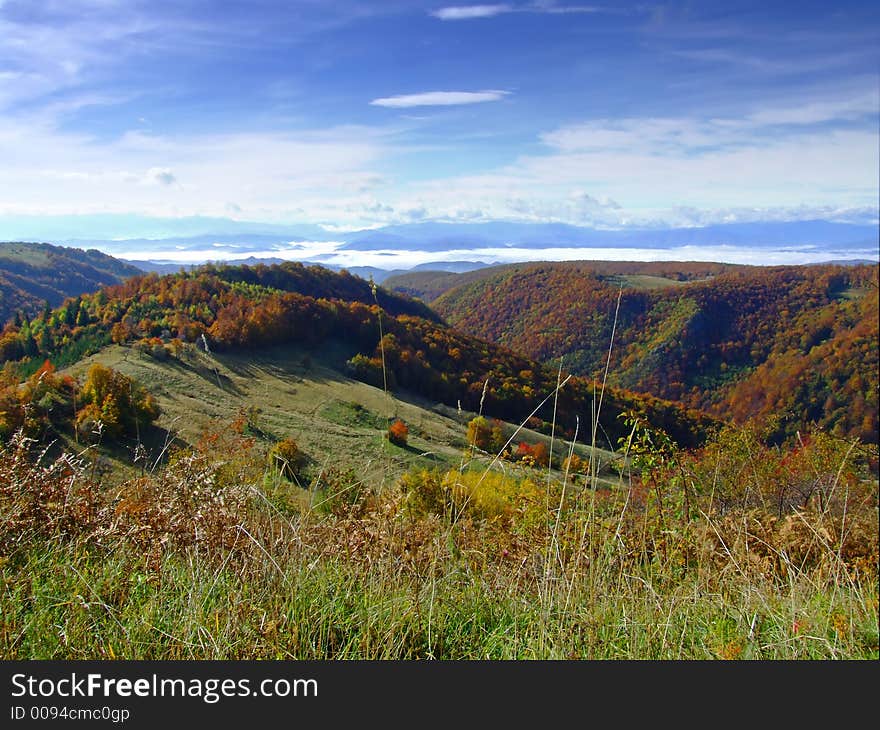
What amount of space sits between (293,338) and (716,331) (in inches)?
3344

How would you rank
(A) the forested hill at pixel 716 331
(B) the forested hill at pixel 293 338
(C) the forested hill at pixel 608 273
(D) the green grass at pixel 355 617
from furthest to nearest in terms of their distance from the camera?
(C) the forested hill at pixel 608 273, (A) the forested hill at pixel 716 331, (B) the forested hill at pixel 293 338, (D) the green grass at pixel 355 617

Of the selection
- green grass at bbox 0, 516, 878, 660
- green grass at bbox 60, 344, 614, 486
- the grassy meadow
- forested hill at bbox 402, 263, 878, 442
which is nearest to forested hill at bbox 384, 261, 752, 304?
forested hill at bbox 402, 263, 878, 442

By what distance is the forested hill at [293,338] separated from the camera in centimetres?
3338

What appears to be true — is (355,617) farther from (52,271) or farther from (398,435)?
(52,271)

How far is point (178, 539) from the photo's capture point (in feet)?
8.90

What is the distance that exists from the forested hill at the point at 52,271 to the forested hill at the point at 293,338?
1319 inches

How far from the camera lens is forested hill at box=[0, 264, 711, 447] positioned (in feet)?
109

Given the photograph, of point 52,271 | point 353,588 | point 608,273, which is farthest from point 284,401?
point 608,273

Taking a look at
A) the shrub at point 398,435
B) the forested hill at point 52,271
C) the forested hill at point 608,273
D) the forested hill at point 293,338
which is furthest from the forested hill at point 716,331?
the forested hill at point 52,271

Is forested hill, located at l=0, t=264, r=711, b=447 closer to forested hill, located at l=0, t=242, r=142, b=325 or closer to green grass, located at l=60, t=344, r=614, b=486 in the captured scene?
green grass, located at l=60, t=344, r=614, b=486

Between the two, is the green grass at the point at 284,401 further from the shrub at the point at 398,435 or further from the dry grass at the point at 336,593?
the dry grass at the point at 336,593

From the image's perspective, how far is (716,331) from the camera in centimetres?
10812

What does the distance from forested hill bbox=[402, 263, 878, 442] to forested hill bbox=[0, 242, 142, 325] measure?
7017 centimetres

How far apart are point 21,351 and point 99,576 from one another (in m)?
33.5
